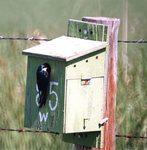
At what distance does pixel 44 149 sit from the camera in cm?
608

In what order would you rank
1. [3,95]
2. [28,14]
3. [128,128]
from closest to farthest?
[128,128] → [3,95] → [28,14]

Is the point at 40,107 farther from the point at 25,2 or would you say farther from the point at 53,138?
the point at 25,2

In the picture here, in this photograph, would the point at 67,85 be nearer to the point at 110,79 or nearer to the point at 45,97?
the point at 45,97

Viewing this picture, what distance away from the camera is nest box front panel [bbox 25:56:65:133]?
14.1 feet

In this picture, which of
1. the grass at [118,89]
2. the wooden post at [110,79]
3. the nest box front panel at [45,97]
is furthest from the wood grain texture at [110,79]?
the grass at [118,89]

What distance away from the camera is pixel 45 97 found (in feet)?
14.3

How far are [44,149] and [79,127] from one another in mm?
1712

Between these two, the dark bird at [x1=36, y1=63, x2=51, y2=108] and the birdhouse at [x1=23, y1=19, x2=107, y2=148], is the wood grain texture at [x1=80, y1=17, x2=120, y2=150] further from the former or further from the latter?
the dark bird at [x1=36, y1=63, x2=51, y2=108]

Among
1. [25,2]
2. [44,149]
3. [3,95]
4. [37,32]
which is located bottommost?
[44,149]

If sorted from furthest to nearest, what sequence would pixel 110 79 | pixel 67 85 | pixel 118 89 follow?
pixel 118 89 → pixel 110 79 → pixel 67 85

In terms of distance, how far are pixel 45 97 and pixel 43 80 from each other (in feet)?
0.30

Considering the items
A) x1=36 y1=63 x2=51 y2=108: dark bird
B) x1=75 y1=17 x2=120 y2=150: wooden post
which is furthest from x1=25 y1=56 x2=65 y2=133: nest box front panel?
x1=75 y1=17 x2=120 y2=150: wooden post

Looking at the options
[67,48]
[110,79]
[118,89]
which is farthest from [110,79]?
[118,89]

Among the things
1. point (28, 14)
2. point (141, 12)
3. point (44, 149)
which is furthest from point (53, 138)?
point (28, 14)
